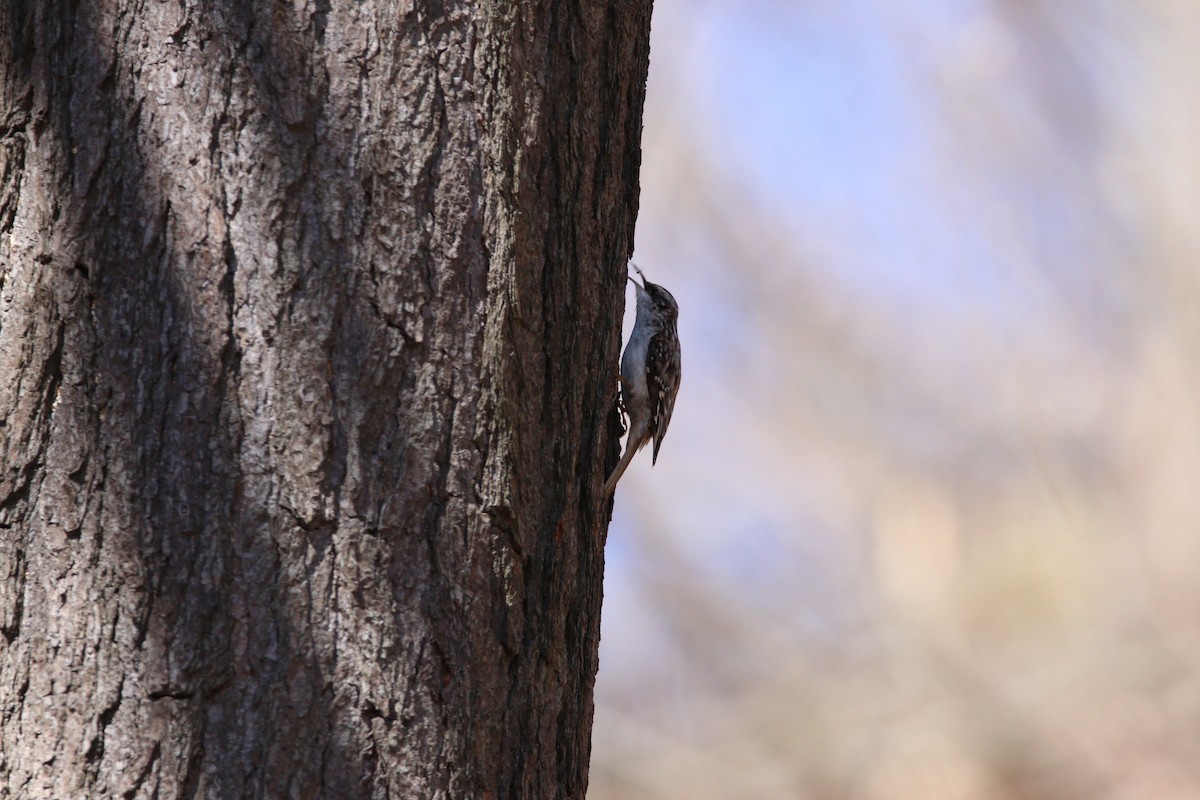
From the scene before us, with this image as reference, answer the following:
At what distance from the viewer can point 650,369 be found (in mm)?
4496

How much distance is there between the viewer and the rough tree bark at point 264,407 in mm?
1532

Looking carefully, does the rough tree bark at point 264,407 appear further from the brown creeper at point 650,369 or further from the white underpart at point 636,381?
the white underpart at point 636,381

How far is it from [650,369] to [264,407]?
298 centimetres

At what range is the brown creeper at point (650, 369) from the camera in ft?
14.5

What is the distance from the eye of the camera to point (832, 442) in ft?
34.3

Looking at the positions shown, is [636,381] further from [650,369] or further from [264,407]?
[264,407]

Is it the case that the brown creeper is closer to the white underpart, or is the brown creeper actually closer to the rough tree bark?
the white underpart

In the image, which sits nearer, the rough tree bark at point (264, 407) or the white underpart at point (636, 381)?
the rough tree bark at point (264, 407)

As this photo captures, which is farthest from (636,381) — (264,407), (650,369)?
(264,407)

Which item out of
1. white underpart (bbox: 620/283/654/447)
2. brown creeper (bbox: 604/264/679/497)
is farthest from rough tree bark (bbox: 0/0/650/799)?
white underpart (bbox: 620/283/654/447)

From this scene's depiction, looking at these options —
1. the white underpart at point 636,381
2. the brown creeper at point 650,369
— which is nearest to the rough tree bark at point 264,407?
the brown creeper at point 650,369

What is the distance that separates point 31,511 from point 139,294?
1.01 ft

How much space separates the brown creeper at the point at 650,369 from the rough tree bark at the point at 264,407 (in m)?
2.48

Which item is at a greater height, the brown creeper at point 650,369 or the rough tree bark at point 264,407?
the brown creeper at point 650,369
